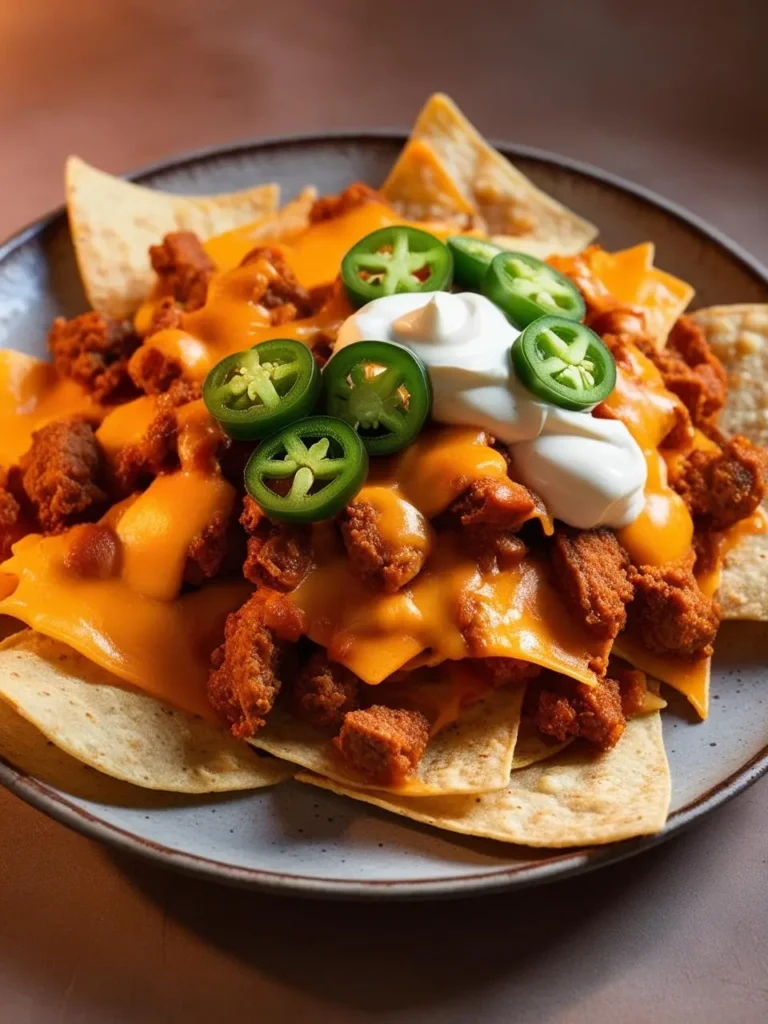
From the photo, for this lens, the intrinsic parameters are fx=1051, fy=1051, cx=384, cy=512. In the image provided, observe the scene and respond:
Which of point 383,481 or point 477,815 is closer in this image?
point 477,815

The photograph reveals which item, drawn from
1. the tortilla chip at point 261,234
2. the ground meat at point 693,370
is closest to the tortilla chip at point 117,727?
the tortilla chip at point 261,234

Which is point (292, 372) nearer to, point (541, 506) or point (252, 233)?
point (541, 506)

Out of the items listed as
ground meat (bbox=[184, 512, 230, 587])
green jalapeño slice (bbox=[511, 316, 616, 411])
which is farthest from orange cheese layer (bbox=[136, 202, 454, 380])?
green jalapeño slice (bbox=[511, 316, 616, 411])

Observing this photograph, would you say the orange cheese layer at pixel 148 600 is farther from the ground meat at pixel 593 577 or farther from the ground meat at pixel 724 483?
the ground meat at pixel 724 483

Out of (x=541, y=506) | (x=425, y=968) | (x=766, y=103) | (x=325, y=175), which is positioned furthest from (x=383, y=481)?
(x=766, y=103)

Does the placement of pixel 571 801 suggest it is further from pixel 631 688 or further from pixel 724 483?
pixel 724 483

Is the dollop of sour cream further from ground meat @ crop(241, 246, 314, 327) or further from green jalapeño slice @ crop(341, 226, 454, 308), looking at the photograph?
ground meat @ crop(241, 246, 314, 327)
